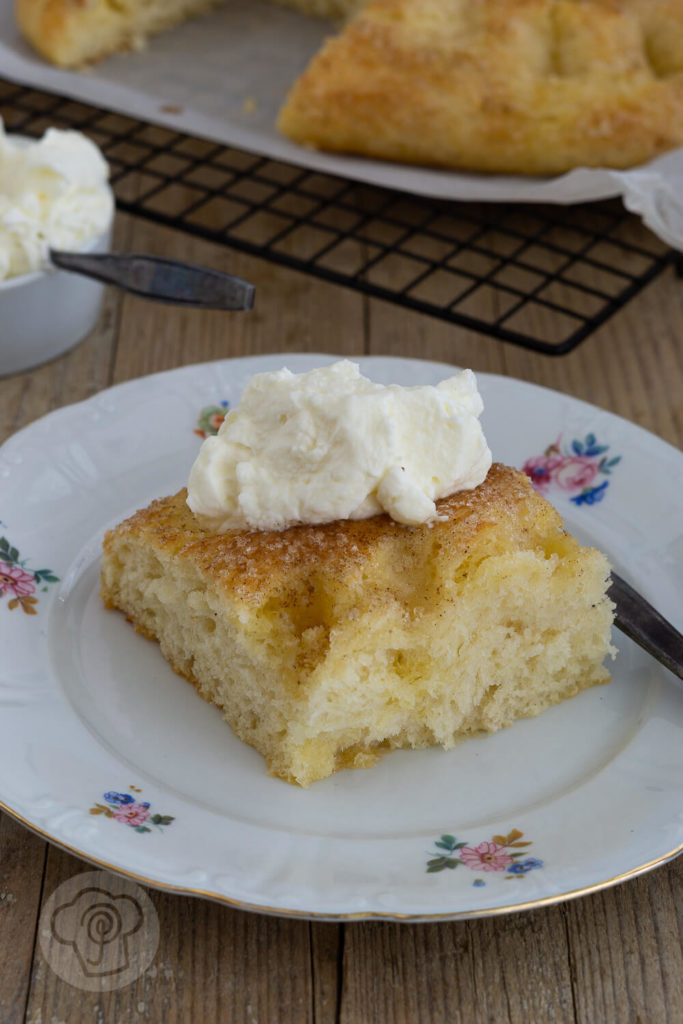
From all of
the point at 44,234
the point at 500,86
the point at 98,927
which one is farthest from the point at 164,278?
the point at 98,927

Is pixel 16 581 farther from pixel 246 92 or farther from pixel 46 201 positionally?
pixel 246 92

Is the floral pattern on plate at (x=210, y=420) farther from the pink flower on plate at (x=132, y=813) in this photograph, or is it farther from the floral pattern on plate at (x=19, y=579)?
the pink flower on plate at (x=132, y=813)

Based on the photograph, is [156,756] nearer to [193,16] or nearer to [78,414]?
[78,414]

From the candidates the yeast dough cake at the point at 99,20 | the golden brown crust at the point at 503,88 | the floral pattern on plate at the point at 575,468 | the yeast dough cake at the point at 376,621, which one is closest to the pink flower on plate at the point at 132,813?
the yeast dough cake at the point at 376,621

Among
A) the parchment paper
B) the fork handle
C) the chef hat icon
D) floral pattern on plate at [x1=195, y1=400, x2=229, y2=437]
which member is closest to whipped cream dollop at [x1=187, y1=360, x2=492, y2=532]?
the fork handle

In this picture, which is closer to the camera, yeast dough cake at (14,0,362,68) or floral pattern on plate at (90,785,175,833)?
floral pattern on plate at (90,785,175,833)

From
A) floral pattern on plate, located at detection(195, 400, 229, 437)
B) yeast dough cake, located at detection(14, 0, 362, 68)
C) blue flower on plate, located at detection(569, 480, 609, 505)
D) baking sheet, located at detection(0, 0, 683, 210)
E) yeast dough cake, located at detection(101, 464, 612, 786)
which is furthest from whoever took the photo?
yeast dough cake, located at detection(14, 0, 362, 68)

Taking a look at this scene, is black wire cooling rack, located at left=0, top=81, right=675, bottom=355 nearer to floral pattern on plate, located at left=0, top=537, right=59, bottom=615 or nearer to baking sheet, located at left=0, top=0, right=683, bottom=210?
baking sheet, located at left=0, top=0, right=683, bottom=210

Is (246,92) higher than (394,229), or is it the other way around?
(246,92)
